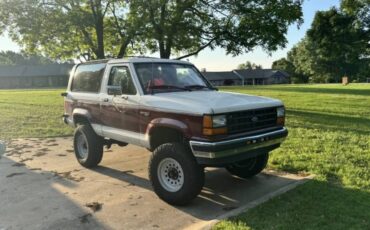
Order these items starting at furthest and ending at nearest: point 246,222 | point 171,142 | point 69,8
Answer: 1. point 69,8
2. point 171,142
3. point 246,222

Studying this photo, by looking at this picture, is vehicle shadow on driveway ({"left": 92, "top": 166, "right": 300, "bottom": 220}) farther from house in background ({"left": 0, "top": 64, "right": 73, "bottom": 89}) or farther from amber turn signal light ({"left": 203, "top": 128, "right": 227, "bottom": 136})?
house in background ({"left": 0, "top": 64, "right": 73, "bottom": 89})

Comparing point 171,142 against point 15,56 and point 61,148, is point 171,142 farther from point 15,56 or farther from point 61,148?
point 15,56

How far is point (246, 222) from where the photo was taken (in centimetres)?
485

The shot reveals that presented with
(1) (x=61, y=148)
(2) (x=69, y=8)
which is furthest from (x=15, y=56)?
(1) (x=61, y=148)

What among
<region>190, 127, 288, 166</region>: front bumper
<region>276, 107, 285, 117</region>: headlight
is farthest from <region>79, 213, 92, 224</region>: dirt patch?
<region>276, 107, 285, 117</region>: headlight

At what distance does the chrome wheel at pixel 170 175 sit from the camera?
569cm

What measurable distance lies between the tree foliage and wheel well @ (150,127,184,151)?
10.3 metres

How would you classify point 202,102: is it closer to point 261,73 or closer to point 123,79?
point 123,79

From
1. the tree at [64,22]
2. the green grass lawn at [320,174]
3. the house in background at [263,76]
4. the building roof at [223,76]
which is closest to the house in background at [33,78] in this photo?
the building roof at [223,76]

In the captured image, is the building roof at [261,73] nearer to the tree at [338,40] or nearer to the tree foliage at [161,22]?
the tree at [338,40]

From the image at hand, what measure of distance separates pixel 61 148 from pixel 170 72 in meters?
4.37

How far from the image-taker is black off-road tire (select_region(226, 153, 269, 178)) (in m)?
6.86

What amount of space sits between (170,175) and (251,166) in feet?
5.63

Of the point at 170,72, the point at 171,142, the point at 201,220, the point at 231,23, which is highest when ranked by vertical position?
the point at 231,23
